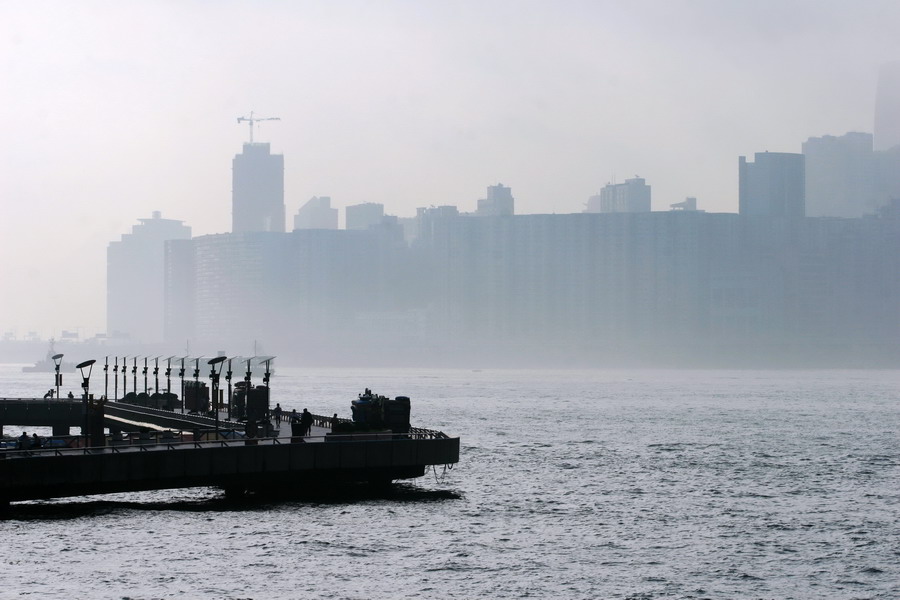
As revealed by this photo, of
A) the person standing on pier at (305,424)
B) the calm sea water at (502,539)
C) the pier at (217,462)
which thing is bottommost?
the calm sea water at (502,539)

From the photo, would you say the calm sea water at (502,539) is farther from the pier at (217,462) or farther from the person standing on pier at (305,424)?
the person standing on pier at (305,424)

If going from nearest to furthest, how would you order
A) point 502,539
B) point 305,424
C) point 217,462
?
point 502,539 < point 217,462 < point 305,424

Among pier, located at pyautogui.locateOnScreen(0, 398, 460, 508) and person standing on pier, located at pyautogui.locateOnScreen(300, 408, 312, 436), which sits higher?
person standing on pier, located at pyautogui.locateOnScreen(300, 408, 312, 436)

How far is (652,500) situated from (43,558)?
117ft

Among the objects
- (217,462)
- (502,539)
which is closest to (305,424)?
(217,462)

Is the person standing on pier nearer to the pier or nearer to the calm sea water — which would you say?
the pier

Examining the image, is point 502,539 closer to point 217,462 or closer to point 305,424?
point 217,462

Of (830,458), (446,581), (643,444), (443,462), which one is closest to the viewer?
(446,581)

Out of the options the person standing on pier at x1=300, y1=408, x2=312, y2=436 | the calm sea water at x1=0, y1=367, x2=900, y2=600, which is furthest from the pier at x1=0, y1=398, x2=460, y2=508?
the person standing on pier at x1=300, y1=408, x2=312, y2=436

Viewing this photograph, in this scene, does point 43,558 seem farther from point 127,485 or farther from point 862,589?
point 862,589

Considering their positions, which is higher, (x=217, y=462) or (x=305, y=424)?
(x=305, y=424)

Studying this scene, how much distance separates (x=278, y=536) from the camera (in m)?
58.4

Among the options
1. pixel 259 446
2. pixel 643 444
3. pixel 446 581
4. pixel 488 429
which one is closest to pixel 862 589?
pixel 446 581

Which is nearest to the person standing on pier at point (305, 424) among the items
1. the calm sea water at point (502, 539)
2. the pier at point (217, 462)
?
the pier at point (217, 462)
